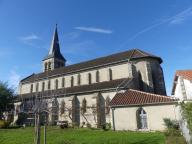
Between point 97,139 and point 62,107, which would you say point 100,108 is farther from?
point 97,139

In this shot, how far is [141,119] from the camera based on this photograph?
22.6 m

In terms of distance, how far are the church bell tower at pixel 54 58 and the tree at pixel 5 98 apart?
1706cm

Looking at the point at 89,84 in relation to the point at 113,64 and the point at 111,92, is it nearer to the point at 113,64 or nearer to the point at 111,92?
the point at 113,64

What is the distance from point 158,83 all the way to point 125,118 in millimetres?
12572

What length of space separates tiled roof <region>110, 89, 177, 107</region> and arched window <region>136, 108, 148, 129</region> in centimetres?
107

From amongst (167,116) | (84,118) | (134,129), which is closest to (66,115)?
(84,118)

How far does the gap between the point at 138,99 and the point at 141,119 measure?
2322 millimetres

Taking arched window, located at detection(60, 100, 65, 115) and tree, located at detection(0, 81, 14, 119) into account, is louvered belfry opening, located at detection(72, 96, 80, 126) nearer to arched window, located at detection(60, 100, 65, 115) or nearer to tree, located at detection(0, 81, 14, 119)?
arched window, located at detection(60, 100, 65, 115)

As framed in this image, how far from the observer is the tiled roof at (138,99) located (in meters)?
21.6

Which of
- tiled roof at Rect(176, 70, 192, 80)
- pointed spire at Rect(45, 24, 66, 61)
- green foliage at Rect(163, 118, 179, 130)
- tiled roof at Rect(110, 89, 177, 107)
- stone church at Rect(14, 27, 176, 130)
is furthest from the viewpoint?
pointed spire at Rect(45, 24, 66, 61)

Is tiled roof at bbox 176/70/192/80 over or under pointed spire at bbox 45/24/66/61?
under

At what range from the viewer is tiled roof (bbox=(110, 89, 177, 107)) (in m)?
21.6

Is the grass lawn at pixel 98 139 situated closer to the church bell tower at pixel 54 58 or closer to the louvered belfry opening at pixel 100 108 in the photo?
the louvered belfry opening at pixel 100 108

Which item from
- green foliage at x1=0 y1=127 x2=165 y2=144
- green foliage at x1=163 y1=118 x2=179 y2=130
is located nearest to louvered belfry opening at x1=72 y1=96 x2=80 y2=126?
green foliage at x1=0 y1=127 x2=165 y2=144
